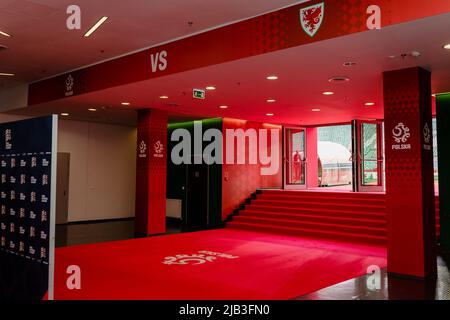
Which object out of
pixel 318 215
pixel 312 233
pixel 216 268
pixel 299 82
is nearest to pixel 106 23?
pixel 299 82

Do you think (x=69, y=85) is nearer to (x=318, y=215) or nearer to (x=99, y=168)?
(x=99, y=168)

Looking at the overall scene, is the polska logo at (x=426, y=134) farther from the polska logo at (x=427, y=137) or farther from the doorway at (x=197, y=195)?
the doorway at (x=197, y=195)

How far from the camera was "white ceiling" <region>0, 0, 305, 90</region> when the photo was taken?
5184mm

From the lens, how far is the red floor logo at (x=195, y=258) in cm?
689

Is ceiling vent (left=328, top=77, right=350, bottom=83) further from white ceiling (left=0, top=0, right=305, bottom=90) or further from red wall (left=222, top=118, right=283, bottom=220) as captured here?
red wall (left=222, top=118, right=283, bottom=220)

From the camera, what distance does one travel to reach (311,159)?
1527 centimetres

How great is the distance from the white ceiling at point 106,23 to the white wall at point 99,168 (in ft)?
16.0

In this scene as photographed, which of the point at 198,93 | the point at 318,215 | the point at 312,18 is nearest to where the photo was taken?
the point at 312,18

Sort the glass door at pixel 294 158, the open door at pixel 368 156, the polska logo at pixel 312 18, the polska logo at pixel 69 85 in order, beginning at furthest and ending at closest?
the glass door at pixel 294 158 → the open door at pixel 368 156 → the polska logo at pixel 69 85 → the polska logo at pixel 312 18

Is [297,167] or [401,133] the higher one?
[401,133]

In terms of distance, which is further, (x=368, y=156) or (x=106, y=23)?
(x=368, y=156)

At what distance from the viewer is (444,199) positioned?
26.7 feet

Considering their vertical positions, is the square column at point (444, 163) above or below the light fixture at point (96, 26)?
below

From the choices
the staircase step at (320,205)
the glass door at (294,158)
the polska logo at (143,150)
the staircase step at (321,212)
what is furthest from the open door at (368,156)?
the polska logo at (143,150)
